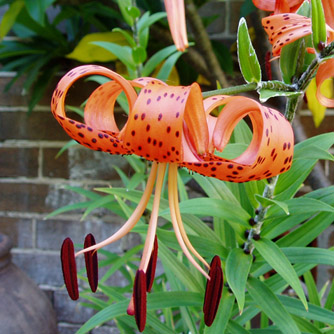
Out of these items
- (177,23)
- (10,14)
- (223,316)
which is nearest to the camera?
(177,23)

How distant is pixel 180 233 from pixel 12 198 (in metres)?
0.94

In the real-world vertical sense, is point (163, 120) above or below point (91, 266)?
above

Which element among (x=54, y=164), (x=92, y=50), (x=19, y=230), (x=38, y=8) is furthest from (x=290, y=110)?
(x=19, y=230)

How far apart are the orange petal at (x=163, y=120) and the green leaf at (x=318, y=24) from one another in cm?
10

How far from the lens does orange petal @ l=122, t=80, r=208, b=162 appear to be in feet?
0.92

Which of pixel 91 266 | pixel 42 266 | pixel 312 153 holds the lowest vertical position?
pixel 42 266

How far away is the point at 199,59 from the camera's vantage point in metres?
0.94

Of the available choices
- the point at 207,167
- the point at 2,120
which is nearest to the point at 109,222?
the point at 2,120

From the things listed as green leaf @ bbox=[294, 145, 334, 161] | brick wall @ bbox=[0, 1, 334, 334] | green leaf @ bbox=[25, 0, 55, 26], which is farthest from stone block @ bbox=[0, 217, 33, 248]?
green leaf @ bbox=[294, 145, 334, 161]

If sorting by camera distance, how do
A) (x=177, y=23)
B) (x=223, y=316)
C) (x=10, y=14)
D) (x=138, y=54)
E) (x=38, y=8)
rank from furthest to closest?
1. (x=10, y=14)
2. (x=38, y=8)
3. (x=138, y=54)
4. (x=223, y=316)
5. (x=177, y=23)

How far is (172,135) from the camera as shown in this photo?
0.29 meters

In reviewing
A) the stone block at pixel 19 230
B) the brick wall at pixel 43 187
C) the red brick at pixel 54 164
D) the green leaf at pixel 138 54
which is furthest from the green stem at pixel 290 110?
the stone block at pixel 19 230

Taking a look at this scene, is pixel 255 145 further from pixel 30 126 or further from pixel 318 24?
pixel 30 126

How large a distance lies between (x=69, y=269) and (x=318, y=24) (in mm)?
293
